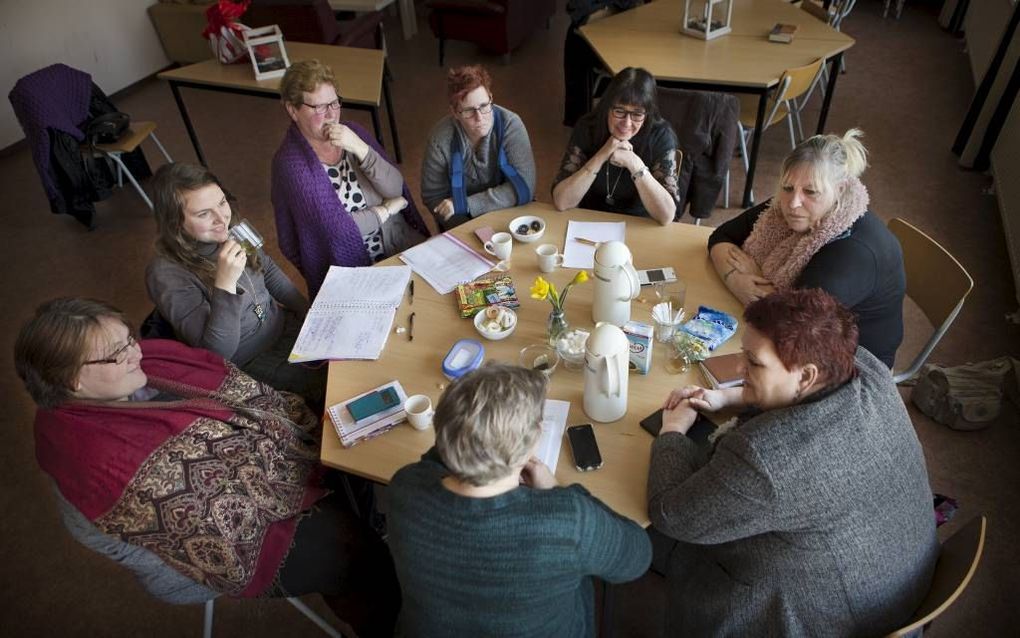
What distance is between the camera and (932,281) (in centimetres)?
204

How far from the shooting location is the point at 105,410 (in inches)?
57.6

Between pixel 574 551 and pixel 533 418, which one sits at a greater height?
pixel 533 418

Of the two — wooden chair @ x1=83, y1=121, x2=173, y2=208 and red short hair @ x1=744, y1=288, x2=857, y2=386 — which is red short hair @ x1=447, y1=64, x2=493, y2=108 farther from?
wooden chair @ x1=83, y1=121, x2=173, y2=208

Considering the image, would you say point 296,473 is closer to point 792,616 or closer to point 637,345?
point 637,345

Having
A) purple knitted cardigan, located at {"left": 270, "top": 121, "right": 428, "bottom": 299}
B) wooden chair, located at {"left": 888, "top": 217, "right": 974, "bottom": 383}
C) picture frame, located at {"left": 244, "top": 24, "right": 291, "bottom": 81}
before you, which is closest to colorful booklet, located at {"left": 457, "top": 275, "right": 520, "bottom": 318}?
Answer: purple knitted cardigan, located at {"left": 270, "top": 121, "right": 428, "bottom": 299}

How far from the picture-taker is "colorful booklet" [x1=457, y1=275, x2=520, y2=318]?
6.40 feet

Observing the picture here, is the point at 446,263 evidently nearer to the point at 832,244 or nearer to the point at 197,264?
the point at 197,264

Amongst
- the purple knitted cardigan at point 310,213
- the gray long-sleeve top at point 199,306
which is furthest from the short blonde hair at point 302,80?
the gray long-sleeve top at point 199,306

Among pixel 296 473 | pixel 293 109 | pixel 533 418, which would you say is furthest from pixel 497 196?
pixel 533 418

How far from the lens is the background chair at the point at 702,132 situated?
9.38 feet

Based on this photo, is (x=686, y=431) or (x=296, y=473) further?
(x=296, y=473)

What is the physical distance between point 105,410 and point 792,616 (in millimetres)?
1589

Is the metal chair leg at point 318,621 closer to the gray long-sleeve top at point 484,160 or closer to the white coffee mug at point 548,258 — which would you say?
the white coffee mug at point 548,258

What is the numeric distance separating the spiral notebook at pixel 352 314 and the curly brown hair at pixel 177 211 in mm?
387
